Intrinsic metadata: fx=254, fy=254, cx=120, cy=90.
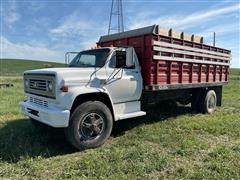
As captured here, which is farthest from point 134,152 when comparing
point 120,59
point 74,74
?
point 120,59

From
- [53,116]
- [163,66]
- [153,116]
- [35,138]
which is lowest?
[35,138]

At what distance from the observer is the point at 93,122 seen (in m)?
5.44

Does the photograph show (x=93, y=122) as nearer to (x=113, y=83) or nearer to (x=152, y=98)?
(x=113, y=83)

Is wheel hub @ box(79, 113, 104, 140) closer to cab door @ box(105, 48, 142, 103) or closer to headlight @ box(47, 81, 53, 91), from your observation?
cab door @ box(105, 48, 142, 103)

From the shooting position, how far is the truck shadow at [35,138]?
16.6ft

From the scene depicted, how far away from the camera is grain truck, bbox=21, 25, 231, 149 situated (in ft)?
16.7

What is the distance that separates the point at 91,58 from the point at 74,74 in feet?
4.17

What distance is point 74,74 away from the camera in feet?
17.0

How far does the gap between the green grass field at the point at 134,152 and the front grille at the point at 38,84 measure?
47.7 inches

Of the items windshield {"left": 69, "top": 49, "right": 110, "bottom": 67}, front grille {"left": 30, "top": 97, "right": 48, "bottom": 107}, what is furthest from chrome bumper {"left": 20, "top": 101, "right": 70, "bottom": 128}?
windshield {"left": 69, "top": 49, "right": 110, "bottom": 67}

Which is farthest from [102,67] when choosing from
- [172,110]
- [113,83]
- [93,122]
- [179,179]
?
[172,110]

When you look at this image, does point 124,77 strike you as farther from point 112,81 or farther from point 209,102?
point 209,102

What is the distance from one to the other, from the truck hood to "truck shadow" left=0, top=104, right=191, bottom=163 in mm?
1475

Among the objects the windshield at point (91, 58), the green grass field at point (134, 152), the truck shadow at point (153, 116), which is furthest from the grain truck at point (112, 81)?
the truck shadow at point (153, 116)
